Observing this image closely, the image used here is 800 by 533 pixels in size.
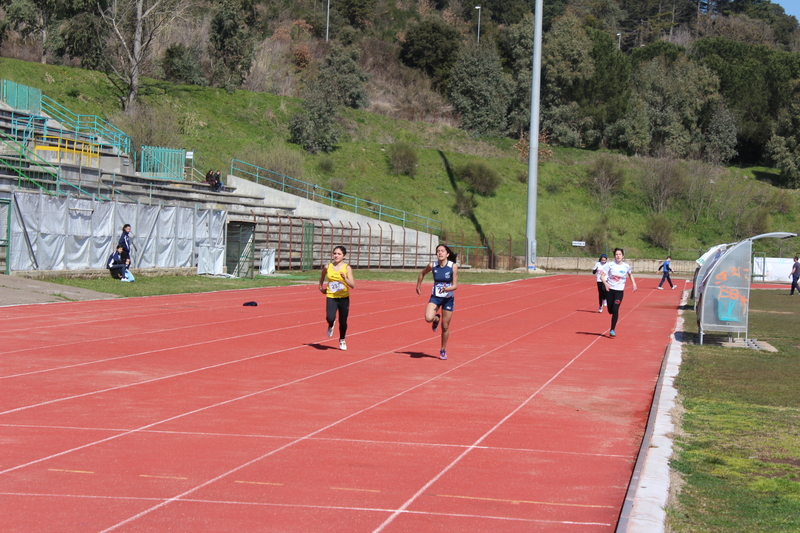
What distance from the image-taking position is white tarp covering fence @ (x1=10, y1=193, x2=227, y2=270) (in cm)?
2655

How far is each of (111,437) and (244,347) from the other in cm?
689

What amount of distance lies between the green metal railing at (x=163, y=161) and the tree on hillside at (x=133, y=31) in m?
12.2

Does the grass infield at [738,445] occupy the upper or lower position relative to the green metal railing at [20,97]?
lower

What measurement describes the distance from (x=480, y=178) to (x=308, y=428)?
2430 inches

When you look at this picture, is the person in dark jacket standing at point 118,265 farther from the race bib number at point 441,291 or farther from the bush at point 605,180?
the bush at point 605,180

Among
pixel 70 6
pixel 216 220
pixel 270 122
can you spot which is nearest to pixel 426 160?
pixel 270 122

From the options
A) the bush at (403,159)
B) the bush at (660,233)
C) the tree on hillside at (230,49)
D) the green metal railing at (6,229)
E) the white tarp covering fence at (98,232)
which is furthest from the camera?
the tree on hillside at (230,49)

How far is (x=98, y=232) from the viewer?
2994cm

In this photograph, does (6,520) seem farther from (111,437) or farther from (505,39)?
(505,39)

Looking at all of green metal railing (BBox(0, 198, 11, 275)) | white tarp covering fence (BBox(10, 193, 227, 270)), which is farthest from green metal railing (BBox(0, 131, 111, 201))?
green metal railing (BBox(0, 198, 11, 275))

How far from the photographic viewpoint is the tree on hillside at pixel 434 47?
89.6 meters

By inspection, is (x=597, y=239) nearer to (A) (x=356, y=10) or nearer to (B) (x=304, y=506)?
(A) (x=356, y=10)

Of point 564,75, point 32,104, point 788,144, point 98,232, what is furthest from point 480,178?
point 98,232

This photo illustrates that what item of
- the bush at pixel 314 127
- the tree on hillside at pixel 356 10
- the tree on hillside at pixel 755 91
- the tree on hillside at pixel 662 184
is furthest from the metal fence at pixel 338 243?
the tree on hillside at pixel 356 10
